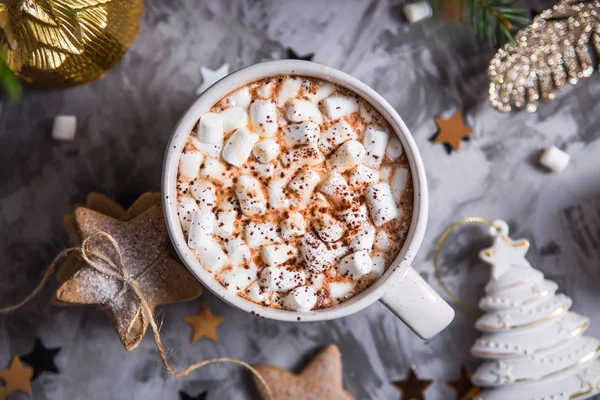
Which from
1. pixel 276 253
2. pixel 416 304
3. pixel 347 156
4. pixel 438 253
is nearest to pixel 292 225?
pixel 276 253

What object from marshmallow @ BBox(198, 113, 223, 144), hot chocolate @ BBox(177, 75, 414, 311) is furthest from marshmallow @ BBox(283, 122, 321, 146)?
marshmallow @ BBox(198, 113, 223, 144)

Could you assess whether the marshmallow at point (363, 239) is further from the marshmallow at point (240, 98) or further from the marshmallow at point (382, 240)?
the marshmallow at point (240, 98)

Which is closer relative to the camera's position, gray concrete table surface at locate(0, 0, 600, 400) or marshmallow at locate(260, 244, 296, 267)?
marshmallow at locate(260, 244, 296, 267)

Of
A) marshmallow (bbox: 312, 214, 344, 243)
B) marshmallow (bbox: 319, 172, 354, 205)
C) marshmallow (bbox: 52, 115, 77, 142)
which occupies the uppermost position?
marshmallow (bbox: 319, 172, 354, 205)

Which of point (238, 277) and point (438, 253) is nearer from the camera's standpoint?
point (238, 277)

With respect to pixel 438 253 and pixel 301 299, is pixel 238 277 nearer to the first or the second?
pixel 301 299

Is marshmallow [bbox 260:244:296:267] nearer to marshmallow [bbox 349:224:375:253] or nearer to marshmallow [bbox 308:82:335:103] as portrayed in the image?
marshmallow [bbox 349:224:375:253]

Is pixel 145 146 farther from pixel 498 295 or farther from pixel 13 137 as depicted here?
pixel 498 295
